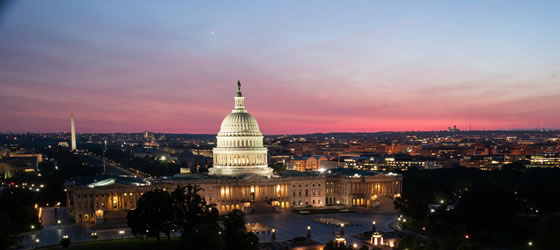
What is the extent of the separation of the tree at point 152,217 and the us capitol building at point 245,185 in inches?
968

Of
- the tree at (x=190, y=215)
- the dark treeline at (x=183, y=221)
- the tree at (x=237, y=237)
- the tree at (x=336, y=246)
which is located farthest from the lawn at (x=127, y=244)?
the tree at (x=336, y=246)

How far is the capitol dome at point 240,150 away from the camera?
398 ft

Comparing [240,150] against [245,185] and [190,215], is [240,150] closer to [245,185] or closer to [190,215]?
[245,185]

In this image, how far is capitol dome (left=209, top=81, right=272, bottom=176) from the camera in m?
121

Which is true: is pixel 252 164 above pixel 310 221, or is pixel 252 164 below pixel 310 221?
above

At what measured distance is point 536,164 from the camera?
194500 mm

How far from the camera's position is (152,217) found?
→ 238ft

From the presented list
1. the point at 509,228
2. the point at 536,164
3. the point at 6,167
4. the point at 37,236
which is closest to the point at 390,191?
the point at 509,228

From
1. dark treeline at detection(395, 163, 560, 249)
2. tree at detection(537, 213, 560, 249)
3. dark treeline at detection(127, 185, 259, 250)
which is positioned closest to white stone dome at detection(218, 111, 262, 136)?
dark treeline at detection(127, 185, 259, 250)

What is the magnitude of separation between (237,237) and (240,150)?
58.3m

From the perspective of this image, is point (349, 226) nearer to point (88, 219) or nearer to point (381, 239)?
point (381, 239)

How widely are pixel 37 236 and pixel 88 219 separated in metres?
15.9


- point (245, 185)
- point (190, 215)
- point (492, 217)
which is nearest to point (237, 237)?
point (190, 215)

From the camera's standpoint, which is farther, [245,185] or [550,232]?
[245,185]
